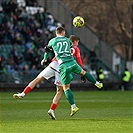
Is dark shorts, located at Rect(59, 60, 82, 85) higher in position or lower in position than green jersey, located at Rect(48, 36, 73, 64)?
lower

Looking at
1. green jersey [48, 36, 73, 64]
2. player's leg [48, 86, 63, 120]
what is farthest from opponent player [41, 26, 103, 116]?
player's leg [48, 86, 63, 120]

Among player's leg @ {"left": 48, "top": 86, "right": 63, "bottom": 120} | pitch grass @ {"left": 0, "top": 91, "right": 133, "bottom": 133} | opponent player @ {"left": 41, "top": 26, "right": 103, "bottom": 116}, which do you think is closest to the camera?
pitch grass @ {"left": 0, "top": 91, "right": 133, "bottom": 133}

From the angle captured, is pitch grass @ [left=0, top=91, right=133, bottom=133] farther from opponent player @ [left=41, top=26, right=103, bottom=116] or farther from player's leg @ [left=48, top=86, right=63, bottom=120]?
opponent player @ [left=41, top=26, right=103, bottom=116]

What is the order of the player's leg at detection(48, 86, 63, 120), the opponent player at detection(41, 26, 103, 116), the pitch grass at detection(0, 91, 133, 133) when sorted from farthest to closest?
1. the player's leg at detection(48, 86, 63, 120)
2. the opponent player at detection(41, 26, 103, 116)
3. the pitch grass at detection(0, 91, 133, 133)

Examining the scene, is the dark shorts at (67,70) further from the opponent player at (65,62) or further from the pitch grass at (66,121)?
the pitch grass at (66,121)

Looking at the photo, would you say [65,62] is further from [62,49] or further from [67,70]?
[62,49]

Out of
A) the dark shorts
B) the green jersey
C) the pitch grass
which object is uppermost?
the green jersey

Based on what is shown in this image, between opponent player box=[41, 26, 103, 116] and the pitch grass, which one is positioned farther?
opponent player box=[41, 26, 103, 116]

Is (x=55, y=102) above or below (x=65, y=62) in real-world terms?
below

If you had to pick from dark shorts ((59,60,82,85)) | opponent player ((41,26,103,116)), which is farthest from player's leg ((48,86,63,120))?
dark shorts ((59,60,82,85))

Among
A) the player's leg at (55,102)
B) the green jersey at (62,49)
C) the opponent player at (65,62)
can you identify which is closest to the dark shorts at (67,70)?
the opponent player at (65,62)

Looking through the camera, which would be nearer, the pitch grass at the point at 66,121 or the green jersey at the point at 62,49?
the pitch grass at the point at 66,121

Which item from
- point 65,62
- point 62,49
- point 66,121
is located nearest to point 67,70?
point 65,62

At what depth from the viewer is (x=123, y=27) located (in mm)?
55500
